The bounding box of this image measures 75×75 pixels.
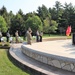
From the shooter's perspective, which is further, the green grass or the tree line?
the tree line

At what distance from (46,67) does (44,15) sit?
160 feet

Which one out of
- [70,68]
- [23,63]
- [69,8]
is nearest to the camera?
[70,68]

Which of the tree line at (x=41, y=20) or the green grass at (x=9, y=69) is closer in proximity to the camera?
the green grass at (x=9, y=69)

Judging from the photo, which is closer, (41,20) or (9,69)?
(9,69)

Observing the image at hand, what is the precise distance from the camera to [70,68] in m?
8.48

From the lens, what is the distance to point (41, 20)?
179 feet

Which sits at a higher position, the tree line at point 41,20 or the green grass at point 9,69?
the tree line at point 41,20

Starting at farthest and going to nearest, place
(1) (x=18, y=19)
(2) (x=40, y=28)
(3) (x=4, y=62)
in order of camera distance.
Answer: (1) (x=18, y=19), (2) (x=40, y=28), (3) (x=4, y=62)

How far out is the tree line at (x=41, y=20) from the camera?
46281 millimetres

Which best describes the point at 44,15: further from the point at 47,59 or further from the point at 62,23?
the point at 47,59

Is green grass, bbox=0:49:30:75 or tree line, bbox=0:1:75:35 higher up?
tree line, bbox=0:1:75:35

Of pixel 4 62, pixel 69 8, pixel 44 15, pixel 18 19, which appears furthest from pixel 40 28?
pixel 4 62

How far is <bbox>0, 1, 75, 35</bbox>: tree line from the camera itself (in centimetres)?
4628

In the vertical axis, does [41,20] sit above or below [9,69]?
above
